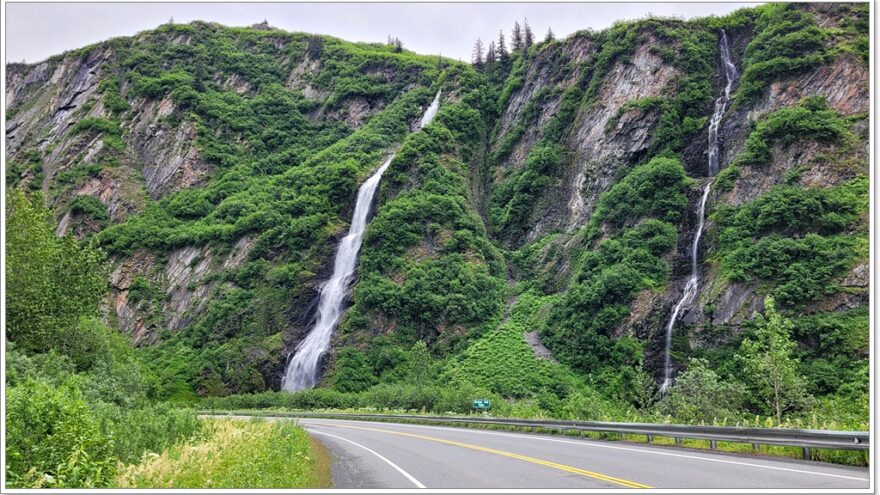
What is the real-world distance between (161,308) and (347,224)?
20792 mm

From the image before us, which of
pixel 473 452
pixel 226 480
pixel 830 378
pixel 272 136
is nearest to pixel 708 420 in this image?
pixel 473 452

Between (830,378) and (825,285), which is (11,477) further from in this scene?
(825,285)

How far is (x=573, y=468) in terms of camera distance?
1201cm

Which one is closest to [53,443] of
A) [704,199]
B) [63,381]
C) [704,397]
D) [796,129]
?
[63,381]

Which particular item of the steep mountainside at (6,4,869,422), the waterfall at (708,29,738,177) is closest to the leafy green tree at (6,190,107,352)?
the steep mountainside at (6,4,869,422)

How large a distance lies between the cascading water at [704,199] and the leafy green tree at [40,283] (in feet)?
113

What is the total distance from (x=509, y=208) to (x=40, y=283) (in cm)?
4712

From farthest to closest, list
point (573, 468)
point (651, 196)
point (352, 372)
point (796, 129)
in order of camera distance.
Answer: point (651, 196) < point (352, 372) < point (796, 129) < point (573, 468)

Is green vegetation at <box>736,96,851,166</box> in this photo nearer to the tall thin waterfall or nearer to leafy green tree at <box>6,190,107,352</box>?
the tall thin waterfall

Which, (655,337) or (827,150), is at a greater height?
(827,150)

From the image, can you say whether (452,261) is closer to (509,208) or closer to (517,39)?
(509,208)

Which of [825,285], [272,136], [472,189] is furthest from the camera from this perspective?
[272,136]

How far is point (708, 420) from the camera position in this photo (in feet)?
76.1

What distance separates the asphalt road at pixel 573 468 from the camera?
9.90 m
